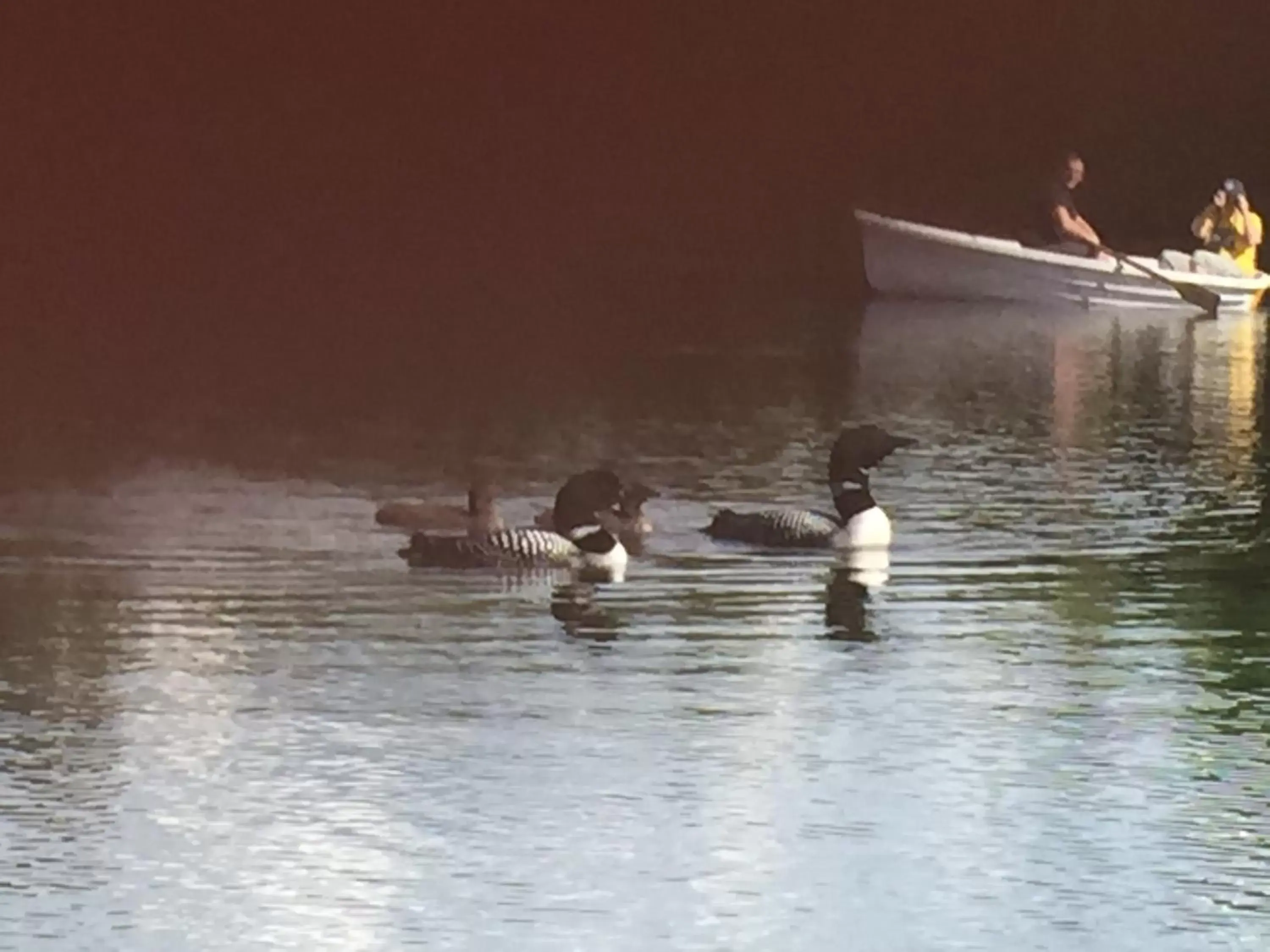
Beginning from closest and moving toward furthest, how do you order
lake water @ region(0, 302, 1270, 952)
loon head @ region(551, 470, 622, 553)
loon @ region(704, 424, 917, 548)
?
lake water @ region(0, 302, 1270, 952) < loon head @ region(551, 470, 622, 553) < loon @ region(704, 424, 917, 548)

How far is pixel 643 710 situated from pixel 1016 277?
645cm

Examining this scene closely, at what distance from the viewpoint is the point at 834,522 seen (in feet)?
14.8

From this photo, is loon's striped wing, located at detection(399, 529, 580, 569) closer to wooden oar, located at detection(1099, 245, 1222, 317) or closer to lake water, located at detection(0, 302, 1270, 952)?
lake water, located at detection(0, 302, 1270, 952)

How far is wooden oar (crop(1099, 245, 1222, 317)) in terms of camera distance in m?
9.20

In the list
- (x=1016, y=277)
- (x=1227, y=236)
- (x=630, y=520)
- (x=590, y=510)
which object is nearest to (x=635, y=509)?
(x=630, y=520)

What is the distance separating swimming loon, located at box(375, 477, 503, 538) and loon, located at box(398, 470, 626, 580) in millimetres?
124

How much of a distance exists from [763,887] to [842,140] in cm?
883

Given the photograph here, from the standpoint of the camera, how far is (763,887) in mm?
2510

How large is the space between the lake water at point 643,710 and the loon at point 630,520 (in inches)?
2.4

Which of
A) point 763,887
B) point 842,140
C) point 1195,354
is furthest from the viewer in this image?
point 842,140

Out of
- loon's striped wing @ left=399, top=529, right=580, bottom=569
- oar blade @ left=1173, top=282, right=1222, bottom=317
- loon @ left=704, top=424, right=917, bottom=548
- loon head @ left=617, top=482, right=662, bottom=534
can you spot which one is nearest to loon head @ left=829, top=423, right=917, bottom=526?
loon @ left=704, top=424, right=917, bottom=548

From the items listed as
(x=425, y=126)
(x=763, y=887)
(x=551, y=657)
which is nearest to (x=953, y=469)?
(x=551, y=657)

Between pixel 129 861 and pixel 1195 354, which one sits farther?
pixel 1195 354

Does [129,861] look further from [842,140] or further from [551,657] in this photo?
[842,140]
